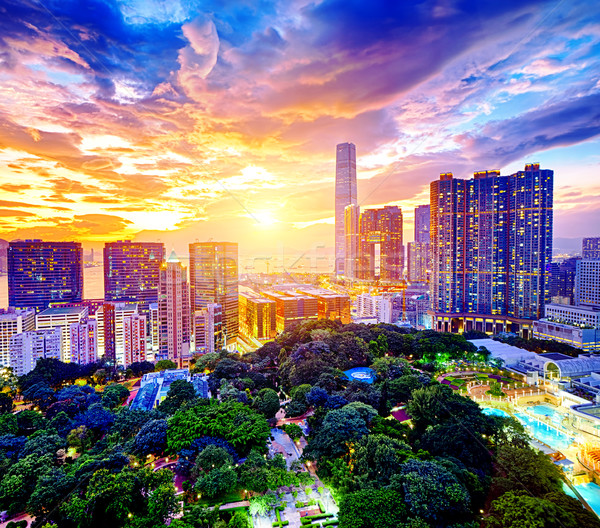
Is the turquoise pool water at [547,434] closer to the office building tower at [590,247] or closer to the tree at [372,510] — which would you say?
the tree at [372,510]

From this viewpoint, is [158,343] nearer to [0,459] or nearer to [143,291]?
[0,459]

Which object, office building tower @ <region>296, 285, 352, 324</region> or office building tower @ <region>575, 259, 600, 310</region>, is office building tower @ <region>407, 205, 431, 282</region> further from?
office building tower @ <region>296, 285, 352, 324</region>

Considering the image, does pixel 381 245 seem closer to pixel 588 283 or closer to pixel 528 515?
pixel 588 283

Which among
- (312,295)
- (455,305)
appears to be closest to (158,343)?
(312,295)

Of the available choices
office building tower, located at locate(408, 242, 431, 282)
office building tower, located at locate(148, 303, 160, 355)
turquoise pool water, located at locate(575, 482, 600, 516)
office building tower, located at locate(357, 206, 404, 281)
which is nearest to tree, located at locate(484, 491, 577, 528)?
turquoise pool water, located at locate(575, 482, 600, 516)

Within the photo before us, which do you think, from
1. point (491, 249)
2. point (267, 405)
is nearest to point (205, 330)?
point (267, 405)

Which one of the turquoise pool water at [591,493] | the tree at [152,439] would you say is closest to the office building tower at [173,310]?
the tree at [152,439]
